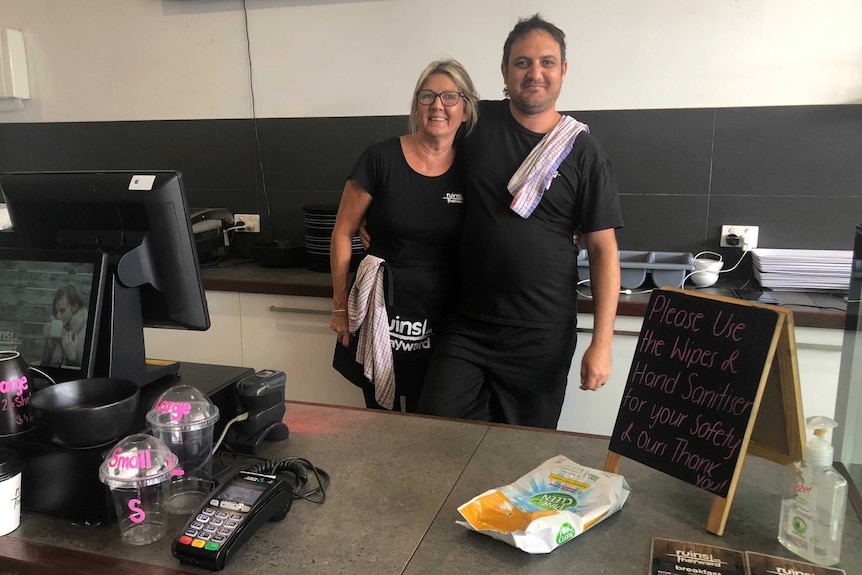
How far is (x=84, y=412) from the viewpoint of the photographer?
1.05m

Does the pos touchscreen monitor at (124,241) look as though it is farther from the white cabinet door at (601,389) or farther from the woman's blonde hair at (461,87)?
the white cabinet door at (601,389)

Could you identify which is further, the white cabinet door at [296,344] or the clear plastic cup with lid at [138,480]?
the white cabinet door at [296,344]

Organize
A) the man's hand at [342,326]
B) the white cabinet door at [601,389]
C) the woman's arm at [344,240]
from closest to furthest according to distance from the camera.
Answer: the woman's arm at [344,240] → the man's hand at [342,326] → the white cabinet door at [601,389]

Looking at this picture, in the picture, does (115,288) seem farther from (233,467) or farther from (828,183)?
(828,183)

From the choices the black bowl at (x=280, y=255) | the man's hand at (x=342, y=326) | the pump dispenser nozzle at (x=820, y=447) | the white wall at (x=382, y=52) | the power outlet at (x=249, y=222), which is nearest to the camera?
the pump dispenser nozzle at (x=820, y=447)

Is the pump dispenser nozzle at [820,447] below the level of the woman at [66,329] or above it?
below

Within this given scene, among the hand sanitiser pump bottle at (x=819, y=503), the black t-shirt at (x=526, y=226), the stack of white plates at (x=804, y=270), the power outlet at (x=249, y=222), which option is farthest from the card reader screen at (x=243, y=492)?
the power outlet at (x=249, y=222)

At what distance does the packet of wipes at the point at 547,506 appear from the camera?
99 centimetres

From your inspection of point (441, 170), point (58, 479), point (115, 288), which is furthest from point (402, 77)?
point (58, 479)

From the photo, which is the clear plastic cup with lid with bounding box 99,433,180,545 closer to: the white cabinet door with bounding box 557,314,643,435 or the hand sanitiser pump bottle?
the hand sanitiser pump bottle

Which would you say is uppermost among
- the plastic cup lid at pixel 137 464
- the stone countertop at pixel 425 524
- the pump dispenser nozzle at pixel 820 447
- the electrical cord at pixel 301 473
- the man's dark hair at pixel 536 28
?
the man's dark hair at pixel 536 28

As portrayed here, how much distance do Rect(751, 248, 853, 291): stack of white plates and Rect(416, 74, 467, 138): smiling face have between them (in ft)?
4.13

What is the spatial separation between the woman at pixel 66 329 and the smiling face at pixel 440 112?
106 centimetres

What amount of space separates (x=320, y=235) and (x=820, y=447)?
2.09 metres
